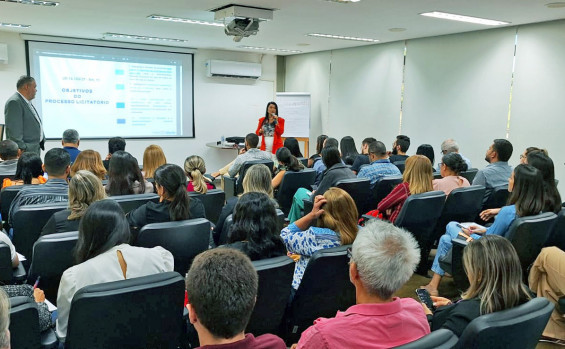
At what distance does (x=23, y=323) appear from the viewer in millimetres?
1507

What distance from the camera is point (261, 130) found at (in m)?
8.98

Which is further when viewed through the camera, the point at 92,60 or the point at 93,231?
the point at 92,60

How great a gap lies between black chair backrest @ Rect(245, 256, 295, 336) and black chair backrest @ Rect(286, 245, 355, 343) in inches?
4.6

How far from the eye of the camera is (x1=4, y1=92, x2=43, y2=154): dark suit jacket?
5.24 metres

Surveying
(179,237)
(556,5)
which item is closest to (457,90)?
(556,5)

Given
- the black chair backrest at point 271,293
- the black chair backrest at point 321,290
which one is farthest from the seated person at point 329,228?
the black chair backrest at point 271,293

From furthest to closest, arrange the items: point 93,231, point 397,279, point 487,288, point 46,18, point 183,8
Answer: point 46,18, point 183,8, point 93,231, point 487,288, point 397,279

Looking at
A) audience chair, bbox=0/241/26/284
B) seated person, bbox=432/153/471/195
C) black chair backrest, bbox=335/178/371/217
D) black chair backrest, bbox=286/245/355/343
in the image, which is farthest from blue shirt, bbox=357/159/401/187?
audience chair, bbox=0/241/26/284

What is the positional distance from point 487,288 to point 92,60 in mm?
8948

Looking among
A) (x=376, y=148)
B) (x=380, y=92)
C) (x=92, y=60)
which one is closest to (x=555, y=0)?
(x=376, y=148)

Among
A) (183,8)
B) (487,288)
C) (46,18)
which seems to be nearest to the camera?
(487,288)

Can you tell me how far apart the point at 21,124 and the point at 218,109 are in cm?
558

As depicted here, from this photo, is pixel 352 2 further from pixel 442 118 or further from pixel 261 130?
pixel 261 130

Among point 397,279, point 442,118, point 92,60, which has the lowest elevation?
point 397,279
